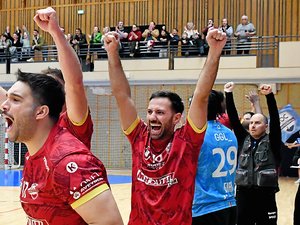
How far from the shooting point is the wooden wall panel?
650 inches

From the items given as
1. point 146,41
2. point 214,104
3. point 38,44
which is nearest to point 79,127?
point 214,104

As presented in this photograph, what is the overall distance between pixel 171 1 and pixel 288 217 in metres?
12.3

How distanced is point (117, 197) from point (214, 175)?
Result: 671 centimetres

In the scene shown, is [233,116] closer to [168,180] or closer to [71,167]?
[168,180]

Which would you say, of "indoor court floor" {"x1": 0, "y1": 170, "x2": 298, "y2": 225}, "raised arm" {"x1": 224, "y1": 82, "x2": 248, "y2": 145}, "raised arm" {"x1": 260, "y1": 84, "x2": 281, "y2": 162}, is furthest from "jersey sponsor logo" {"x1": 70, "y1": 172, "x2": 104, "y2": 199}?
"indoor court floor" {"x1": 0, "y1": 170, "x2": 298, "y2": 225}

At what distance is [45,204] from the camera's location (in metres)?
1.89

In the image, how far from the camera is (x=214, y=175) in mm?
3322

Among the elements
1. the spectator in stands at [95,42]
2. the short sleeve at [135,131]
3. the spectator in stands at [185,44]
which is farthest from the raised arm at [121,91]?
the spectator in stands at [95,42]

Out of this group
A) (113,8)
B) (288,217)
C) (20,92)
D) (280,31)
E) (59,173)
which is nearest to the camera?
(59,173)

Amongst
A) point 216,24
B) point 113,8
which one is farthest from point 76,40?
point 216,24

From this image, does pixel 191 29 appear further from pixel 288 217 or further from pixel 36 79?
pixel 36 79

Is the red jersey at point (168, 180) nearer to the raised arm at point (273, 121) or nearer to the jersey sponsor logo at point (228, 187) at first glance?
the jersey sponsor logo at point (228, 187)

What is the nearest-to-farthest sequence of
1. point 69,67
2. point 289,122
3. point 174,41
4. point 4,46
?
point 69,67 → point 289,122 → point 174,41 → point 4,46

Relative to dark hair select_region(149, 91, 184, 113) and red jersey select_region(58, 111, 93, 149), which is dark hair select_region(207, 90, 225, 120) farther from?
red jersey select_region(58, 111, 93, 149)
